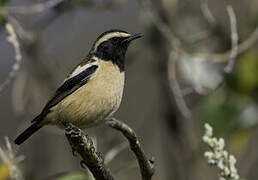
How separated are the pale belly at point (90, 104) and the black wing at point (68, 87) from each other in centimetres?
3

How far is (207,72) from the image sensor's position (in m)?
5.16

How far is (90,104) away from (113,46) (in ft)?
2.15

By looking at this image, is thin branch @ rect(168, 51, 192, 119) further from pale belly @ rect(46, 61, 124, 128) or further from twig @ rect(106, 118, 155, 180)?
twig @ rect(106, 118, 155, 180)

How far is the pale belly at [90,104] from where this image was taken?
3.92 meters

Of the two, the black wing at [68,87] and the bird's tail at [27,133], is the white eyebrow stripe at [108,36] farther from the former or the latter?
the bird's tail at [27,133]

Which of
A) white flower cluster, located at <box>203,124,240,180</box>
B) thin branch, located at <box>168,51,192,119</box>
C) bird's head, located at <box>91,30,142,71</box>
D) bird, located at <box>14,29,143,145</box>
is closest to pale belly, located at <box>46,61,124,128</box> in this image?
bird, located at <box>14,29,143,145</box>

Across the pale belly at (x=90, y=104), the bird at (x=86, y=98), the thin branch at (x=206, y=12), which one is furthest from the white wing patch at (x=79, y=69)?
the thin branch at (x=206, y=12)

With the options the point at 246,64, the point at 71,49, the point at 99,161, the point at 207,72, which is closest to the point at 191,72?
the point at 207,72

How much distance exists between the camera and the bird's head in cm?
435

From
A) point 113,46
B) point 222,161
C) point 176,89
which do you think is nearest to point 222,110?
point 176,89

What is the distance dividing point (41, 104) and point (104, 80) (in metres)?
1.53

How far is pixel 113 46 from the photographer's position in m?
4.41

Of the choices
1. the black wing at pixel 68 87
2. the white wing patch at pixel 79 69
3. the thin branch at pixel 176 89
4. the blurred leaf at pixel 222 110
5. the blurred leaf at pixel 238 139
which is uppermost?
the white wing patch at pixel 79 69

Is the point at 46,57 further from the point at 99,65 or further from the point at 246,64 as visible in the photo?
the point at 246,64
